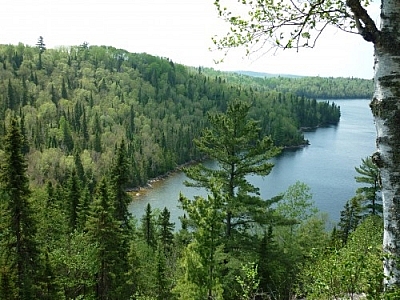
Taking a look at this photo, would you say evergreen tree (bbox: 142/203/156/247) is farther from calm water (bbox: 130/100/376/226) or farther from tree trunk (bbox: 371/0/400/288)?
tree trunk (bbox: 371/0/400/288)

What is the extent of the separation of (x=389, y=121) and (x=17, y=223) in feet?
51.2

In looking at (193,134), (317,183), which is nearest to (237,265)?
(317,183)

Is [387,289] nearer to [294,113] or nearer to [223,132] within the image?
[223,132]

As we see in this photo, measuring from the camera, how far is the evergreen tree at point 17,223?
15.0m

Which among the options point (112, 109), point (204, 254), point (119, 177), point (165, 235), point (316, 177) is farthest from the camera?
point (112, 109)

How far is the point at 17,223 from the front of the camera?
15.6 meters

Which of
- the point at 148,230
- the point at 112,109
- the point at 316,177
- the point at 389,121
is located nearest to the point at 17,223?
the point at 389,121

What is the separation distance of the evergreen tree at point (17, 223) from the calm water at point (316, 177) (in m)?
33.0

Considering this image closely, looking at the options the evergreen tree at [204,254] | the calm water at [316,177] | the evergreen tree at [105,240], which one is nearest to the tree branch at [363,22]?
the evergreen tree at [204,254]

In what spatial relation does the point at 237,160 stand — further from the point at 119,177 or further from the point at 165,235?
the point at 165,235

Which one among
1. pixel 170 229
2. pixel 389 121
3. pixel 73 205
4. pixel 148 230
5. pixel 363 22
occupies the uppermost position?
pixel 363 22

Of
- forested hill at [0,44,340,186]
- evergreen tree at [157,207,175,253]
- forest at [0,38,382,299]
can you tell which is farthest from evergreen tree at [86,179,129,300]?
forested hill at [0,44,340,186]

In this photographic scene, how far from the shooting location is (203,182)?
42.9ft

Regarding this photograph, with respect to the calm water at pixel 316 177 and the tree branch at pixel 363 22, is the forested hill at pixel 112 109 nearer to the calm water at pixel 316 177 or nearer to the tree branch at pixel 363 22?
the calm water at pixel 316 177
